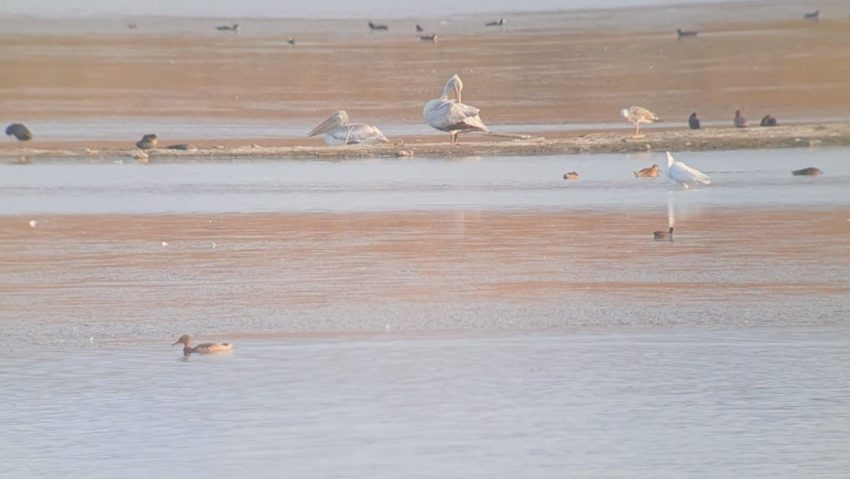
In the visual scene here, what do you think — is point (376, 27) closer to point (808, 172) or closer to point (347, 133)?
point (347, 133)

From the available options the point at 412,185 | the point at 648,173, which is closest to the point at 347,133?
the point at 412,185

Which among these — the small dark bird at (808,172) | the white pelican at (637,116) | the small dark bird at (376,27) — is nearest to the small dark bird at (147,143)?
the white pelican at (637,116)

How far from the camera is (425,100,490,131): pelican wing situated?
18.7 m

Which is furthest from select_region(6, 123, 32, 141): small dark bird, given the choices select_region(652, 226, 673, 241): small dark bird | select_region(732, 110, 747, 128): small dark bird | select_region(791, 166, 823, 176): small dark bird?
select_region(652, 226, 673, 241): small dark bird

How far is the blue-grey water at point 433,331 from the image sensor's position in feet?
24.9

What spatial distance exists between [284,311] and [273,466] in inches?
121

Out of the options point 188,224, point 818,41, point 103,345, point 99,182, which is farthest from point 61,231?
point 818,41

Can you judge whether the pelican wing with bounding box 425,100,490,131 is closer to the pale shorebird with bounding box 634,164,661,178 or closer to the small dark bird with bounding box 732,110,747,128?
the small dark bird with bounding box 732,110,747,128

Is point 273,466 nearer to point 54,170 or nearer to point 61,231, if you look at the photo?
point 61,231

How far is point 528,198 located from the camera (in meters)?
14.9

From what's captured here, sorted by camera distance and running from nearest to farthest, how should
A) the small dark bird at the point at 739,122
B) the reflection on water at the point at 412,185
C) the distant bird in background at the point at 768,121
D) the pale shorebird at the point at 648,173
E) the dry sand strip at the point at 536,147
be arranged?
the reflection on water at the point at 412,185 → the pale shorebird at the point at 648,173 → the dry sand strip at the point at 536,147 → the small dark bird at the point at 739,122 → the distant bird in background at the point at 768,121

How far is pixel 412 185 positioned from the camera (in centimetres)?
1603

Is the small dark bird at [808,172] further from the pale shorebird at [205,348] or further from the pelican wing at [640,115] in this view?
the pale shorebird at [205,348]

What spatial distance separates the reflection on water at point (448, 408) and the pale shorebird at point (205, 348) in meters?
0.07
